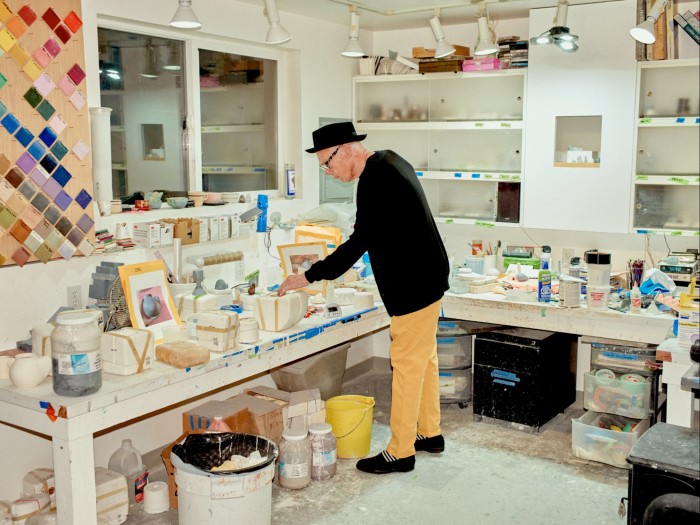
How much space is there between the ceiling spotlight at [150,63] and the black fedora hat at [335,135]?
1.17 metres

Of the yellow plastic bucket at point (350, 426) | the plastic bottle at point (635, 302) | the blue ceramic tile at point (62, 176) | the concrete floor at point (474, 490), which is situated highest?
the blue ceramic tile at point (62, 176)

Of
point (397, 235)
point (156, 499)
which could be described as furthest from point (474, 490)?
point (156, 499)

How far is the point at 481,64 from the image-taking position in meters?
5.07

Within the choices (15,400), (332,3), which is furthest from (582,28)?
(15,400)

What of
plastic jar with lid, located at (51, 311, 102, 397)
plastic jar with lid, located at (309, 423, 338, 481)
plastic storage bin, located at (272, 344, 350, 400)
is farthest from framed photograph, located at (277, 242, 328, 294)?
plastic jar with lid, located at (51, 311, 102, 397)

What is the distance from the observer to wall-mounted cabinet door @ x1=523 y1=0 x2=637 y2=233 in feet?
14.9

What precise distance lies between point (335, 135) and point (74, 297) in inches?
57.2

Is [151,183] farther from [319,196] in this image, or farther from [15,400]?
[15,400]

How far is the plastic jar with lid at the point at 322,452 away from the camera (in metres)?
3.83

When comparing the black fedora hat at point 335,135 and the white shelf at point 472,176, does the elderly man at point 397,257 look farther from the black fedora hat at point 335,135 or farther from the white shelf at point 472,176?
the white shelf at point 472,176

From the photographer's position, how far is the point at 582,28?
4598 mm

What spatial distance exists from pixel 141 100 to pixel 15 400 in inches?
77.8

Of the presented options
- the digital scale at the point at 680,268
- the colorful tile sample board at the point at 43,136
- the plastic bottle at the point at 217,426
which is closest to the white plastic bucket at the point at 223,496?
the plastic bottle at the point at 217,426

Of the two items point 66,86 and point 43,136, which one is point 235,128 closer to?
point 66,86
